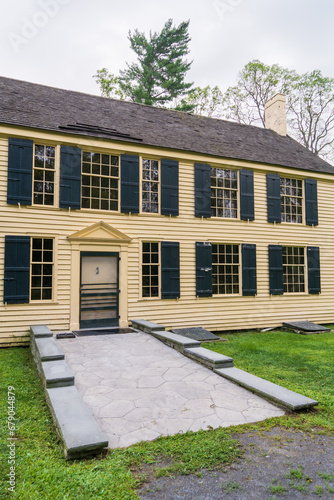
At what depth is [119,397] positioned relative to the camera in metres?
4.53

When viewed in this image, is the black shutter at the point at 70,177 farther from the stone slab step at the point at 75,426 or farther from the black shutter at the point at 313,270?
the black shutter at the point at 313,270

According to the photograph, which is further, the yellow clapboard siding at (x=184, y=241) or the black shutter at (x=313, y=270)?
the black shutter at (x=313, y=270)

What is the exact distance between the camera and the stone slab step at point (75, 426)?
3051mm

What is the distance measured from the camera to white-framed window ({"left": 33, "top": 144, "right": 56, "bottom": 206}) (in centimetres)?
888

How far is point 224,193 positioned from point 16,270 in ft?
23.2

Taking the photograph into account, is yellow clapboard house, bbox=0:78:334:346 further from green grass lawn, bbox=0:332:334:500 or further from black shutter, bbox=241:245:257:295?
green grass lawn, bbox=0:332:334:500

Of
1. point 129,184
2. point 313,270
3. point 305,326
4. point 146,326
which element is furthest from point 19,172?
point 313,270

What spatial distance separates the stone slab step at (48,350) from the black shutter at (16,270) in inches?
73.8

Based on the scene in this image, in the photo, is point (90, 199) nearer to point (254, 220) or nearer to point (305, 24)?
point (254, 220)

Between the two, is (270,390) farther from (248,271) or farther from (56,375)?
(248,271)

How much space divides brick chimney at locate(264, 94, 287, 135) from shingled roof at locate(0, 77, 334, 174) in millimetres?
849

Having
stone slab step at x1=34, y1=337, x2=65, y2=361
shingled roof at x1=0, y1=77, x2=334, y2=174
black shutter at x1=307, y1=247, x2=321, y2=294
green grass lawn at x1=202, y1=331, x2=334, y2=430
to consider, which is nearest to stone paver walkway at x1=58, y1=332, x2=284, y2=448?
stone slab step at x1=34, y1=337, x2=65, y2=361

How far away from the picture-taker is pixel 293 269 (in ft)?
40.4

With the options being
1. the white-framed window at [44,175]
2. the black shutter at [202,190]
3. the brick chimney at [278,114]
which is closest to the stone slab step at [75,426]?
the white-framed window at [44,175]
